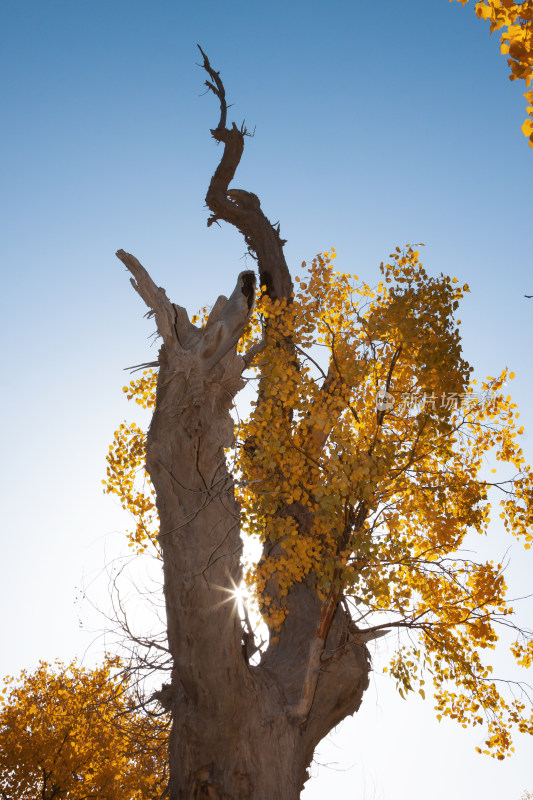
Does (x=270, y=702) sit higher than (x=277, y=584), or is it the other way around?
(x=277, y=584)

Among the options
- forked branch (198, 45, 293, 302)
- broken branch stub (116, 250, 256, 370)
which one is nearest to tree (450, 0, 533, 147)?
broken branch stub (116, 250, 256, 370)

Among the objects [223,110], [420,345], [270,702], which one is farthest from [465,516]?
[223,110]

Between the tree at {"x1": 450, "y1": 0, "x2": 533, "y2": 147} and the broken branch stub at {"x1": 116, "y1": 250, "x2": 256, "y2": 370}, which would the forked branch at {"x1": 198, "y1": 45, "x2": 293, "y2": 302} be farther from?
the tree at {"x1": 450, "y1": 0, "x2": 533, "y2": 147}

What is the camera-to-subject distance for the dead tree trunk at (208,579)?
18.0 ft

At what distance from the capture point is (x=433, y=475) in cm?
793

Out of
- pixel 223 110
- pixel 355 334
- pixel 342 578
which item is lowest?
pixel 342 578

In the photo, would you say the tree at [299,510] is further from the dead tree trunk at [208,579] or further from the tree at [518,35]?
the tree at [518,35]

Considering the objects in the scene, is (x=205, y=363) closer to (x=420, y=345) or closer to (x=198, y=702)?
(x=420, y=345)

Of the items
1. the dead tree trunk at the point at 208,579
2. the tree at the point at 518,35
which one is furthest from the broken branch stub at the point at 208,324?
the tree at the point at 518,35

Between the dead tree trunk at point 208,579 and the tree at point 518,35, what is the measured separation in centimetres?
355

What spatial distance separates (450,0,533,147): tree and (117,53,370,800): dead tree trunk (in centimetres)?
355

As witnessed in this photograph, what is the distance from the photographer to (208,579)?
5492mm

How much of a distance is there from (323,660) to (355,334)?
4410mm

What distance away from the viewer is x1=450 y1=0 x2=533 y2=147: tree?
258 cm
